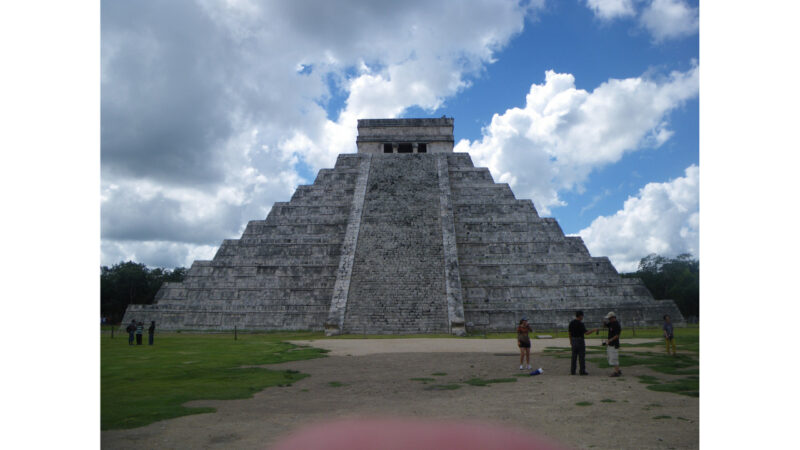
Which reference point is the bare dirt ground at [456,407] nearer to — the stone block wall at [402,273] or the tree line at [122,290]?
the stone block wall at [402,273]

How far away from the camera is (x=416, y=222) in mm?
23328

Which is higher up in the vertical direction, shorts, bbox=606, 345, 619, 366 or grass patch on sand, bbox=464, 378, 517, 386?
shorts, bbox=606, 345, 619, 366

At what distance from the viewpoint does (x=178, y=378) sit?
26.7 feet

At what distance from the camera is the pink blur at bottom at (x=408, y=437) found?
446cm

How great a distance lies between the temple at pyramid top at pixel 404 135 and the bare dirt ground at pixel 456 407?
79.5 feet

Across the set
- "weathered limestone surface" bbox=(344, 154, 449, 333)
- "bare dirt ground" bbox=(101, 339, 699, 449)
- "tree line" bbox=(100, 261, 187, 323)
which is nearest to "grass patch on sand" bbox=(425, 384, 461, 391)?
"bare dirt ground" bbox=(101, 339, 699, 449)

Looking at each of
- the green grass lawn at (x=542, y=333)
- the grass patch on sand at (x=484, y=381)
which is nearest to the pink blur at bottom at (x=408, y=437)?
the grass patch on sand at (x=484, y=381)

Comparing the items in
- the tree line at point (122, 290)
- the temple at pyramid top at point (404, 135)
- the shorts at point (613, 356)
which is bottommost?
the tree line at point (122, 290)

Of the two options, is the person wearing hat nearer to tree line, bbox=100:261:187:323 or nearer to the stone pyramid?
the stone pyramid

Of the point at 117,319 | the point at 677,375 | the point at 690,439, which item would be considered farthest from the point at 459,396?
the point at 117,319

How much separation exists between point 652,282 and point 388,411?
24327 mm

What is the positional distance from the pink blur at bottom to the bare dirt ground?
209 mm

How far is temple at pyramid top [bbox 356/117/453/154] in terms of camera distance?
32.8 meters

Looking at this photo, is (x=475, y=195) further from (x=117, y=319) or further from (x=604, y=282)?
(x=117, y=319)
